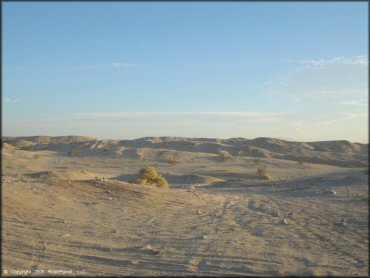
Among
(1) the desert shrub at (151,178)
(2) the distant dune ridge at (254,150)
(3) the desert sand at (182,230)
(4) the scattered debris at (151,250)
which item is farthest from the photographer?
(2) the distant dune ridge at (254,150)

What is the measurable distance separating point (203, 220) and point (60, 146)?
63813 mm

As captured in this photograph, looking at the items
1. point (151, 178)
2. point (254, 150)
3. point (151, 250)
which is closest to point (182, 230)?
point (151, 250)

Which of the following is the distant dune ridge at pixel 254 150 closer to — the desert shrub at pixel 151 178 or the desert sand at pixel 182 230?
the desert shrub at pixel 151 178

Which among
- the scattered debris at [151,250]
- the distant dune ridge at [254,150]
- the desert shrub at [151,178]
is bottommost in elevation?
the scattered debris at [151,250]

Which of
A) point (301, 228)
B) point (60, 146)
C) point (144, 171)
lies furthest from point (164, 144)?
point (301, 228)

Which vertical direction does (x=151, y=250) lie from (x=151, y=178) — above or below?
below

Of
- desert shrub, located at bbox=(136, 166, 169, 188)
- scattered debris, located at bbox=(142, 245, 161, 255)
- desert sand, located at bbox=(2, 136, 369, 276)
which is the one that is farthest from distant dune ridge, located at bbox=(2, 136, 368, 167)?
scattered debris, located at bbox=(142, 245, 161, 255)

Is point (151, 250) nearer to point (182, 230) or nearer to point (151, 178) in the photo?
point (182, 230)

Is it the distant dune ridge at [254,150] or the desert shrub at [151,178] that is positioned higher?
the distant dune ridge at [254,150]

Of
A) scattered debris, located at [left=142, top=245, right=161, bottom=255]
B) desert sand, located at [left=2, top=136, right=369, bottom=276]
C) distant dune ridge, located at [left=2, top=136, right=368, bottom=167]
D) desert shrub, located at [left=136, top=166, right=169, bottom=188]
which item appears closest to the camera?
desert sand, located at [left=2, top=136, right=369, bottom=276]

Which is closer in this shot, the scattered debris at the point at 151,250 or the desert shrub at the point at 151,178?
the scattered debris at the point at 151,250

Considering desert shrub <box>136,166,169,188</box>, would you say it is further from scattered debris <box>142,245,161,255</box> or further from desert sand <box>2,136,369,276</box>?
scattered debris <box>142,245,161,255</box>

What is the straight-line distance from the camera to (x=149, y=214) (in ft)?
48.0

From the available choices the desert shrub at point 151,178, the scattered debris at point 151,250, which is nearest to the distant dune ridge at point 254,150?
the desert shrub at point 151,178
